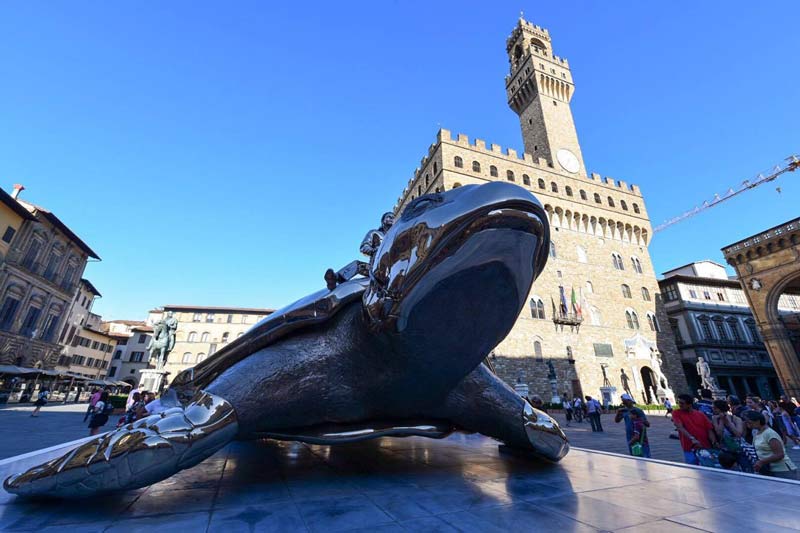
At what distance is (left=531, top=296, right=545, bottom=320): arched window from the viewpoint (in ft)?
77.6

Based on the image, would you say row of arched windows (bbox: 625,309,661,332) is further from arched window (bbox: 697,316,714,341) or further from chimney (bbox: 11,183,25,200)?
chimney (bbox: 11,183,25,200)

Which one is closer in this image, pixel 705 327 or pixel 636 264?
pixel 636 264

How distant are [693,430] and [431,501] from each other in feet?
12.4

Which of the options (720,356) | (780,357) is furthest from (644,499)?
(720,356)

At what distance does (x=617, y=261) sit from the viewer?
28578 millimetres

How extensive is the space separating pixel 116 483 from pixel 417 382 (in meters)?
1.90

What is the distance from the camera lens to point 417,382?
8.57 ft

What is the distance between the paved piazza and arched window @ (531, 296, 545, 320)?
70.3 feet

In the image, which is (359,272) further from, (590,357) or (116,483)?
(590,357)


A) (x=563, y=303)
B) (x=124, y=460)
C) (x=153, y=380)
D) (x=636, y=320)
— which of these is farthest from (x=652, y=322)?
(x=153, y=380)

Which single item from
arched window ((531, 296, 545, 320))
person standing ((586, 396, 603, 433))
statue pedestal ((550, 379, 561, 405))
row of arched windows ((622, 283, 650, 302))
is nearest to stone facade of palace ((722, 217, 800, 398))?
row of arched windows ((622, 283, 650, 302))

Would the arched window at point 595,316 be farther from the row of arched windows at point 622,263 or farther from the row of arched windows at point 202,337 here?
the row of arched windows at point 202,337

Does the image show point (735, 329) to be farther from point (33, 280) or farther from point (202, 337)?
point (33, 280)

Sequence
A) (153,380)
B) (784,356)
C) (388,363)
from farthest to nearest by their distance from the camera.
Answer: (784,356) → (153,380) → (388,363)
